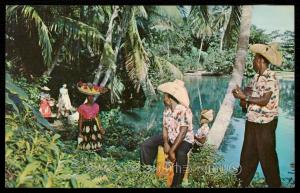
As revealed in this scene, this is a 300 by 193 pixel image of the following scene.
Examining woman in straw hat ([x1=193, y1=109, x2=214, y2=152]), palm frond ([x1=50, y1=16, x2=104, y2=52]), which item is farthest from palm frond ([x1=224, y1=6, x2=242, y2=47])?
palm frond ([x1=50, y1=16, x2=104, y2=52])

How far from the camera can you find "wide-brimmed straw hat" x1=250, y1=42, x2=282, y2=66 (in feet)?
18.5

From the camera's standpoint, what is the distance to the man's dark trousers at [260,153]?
224 inches

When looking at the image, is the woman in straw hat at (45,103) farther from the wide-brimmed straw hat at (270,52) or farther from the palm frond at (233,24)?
the wide-brimmed straw hat at (270,52)

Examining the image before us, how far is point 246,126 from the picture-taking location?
5770 millimetres

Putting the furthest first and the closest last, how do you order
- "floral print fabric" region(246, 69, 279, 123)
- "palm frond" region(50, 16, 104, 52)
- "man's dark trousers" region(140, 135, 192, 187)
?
"palm frond" region(50, 16, 104, 52), "man's dark trousers" region(140, 135, 192, 187), "floral print fabric" region(246, 69, 279, 123)

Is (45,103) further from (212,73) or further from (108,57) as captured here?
(212,73)

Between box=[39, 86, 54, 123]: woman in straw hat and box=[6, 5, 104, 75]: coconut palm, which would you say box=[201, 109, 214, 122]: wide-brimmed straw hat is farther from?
box=[39, 86, 54, 123]: woman in straw hat

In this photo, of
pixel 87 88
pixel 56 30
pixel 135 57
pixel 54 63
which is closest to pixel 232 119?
pixel 135 57

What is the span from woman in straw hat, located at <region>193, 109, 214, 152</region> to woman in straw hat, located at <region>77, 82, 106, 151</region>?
114 cm

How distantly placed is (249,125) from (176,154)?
3.04 ft

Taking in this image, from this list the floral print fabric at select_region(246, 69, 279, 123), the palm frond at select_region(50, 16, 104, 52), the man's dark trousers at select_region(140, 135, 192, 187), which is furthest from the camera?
the palm frond at select_region(50, 16, 104, 52)

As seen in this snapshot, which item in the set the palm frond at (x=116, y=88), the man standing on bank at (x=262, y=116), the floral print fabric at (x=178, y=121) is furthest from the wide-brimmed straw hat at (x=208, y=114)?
the palm frond at (x=116, y=88)
